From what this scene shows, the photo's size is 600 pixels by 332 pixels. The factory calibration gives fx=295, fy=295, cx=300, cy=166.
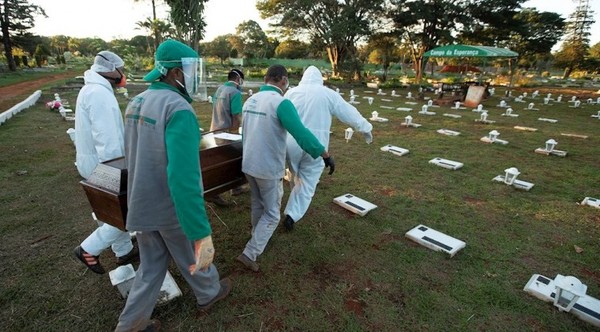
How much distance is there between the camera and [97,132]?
8.47 feet

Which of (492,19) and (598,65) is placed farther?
(598,65)

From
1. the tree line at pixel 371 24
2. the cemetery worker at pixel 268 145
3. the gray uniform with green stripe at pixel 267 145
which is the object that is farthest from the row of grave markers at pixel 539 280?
the tree line at pixel 371 24

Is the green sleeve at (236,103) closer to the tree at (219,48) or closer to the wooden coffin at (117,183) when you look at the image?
the wooden coffin at (117,183)

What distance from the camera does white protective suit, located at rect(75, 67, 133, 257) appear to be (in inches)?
100

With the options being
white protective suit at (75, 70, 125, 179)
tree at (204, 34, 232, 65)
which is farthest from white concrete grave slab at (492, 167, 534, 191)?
tree at (204, 34, 232, 65)

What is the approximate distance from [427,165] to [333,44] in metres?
21.0

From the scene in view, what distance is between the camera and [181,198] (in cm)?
162

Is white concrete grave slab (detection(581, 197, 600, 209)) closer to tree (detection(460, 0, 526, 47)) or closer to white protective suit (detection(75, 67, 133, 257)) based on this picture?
white protective suit (detection(75, 67, 133, 257))

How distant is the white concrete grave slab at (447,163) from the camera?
574 centimetres

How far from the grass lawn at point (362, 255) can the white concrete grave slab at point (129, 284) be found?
2.9 inches

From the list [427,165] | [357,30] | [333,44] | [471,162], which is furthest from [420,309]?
[333,44]

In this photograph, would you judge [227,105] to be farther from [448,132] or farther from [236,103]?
[448,132]

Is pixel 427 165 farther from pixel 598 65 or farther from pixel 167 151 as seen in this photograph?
pixel 598 65

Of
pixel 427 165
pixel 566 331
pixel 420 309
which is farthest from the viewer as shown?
pixel 427 165
